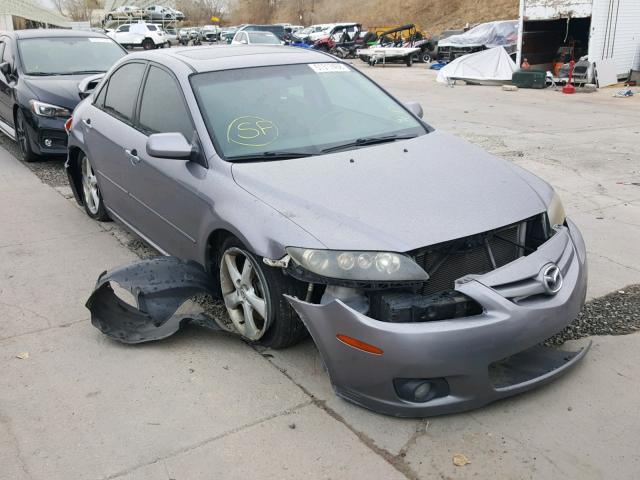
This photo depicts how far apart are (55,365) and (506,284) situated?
2.51 meters

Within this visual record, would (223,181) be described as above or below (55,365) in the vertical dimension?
above

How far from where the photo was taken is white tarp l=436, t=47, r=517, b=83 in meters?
19.7

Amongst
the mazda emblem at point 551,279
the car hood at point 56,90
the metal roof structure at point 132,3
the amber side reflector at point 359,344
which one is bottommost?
the amber side reflector at point 359,344

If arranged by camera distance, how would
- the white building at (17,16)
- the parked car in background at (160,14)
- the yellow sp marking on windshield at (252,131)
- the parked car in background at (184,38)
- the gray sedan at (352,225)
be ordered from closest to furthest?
the gray sedan at (352,225) → the yellow sp marking on windshield at (252,131) → the white building at (17,16) → the parked car in background at (184,38) → the parked car in background at (160,14)

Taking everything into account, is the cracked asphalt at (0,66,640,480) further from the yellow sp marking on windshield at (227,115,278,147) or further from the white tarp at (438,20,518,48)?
the white tarp at (438,20,518,48)

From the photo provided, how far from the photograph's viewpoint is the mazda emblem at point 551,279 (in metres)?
3.06

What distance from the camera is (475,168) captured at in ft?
12.5

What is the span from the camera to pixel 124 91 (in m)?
5.19

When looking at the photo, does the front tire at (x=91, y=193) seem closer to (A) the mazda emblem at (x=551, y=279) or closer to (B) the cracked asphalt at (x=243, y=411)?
(B) the cracked asphalt at (x=243, y=411)

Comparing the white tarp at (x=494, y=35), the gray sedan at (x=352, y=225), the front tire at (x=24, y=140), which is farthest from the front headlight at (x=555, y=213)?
the white tarp at (x=494, y=35)

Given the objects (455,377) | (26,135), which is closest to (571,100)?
(26,135)

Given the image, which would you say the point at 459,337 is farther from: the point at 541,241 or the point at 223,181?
the point at 223,181

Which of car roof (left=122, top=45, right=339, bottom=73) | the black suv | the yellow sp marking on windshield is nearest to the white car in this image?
the black suv

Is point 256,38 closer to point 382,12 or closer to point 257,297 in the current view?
point 257,297
